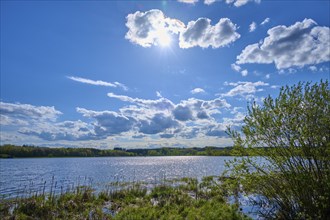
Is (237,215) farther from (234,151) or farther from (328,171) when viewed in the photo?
(328,171)

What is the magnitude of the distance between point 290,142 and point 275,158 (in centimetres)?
122

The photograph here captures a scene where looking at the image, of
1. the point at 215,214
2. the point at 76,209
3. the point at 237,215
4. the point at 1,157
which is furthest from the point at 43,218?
the point at 1,157

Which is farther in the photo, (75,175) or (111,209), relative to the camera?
(75,175)

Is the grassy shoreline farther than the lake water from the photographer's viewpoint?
No

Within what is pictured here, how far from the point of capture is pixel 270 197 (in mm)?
14133

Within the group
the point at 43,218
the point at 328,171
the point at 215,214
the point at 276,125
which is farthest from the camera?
the point at 43,218

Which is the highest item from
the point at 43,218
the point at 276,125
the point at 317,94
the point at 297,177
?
the point at 317,94

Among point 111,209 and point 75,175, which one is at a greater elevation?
point 75,175

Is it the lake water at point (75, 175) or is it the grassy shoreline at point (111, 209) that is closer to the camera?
the grassy shoreline at point (111, 209)

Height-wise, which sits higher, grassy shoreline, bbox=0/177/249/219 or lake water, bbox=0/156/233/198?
lake water, bbox=0/156/233/198

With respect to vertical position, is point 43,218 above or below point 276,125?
below

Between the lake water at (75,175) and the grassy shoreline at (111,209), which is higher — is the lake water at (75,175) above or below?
above

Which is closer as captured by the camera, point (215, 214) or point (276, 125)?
point (276, 125)

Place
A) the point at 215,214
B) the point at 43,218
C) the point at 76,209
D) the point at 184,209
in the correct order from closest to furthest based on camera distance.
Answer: the point at 215,214
the point at 43,218
the point at 184,209
the point at 76,209
